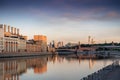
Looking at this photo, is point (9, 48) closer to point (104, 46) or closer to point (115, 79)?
point (115, 79)

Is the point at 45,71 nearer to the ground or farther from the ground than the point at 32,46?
nearer to the ground

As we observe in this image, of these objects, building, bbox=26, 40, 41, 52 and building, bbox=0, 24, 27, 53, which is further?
building, bbox=26, 40, 41, 52

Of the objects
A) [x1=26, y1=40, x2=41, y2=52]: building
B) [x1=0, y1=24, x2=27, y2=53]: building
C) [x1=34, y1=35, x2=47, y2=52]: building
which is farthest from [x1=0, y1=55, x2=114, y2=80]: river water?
[x1=34, y1=35, x2=47, y2=52]: building

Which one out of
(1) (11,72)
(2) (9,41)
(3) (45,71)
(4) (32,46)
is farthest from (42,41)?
(1) (11,72)

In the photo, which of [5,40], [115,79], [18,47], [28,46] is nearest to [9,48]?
[5,40]

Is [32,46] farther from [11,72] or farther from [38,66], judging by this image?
[11,72]

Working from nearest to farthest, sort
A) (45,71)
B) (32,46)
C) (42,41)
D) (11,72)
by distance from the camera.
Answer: (11,72) < (45,71) < (32,46) < (42,41)

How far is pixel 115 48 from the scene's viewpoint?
12850cm

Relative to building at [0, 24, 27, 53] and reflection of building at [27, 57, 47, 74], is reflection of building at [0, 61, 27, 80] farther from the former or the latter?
building at [0, 24, 27, 53]

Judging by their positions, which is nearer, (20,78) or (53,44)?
(20,78)

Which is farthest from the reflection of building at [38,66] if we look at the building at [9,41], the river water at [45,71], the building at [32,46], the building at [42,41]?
the building at [42,41]

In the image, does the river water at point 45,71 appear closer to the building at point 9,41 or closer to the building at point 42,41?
the building at point 9,41

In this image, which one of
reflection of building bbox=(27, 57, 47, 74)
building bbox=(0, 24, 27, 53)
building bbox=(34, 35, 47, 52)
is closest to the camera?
reflection of building bbox=(27, 57, 47, 74)

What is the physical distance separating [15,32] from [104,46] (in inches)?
2550
